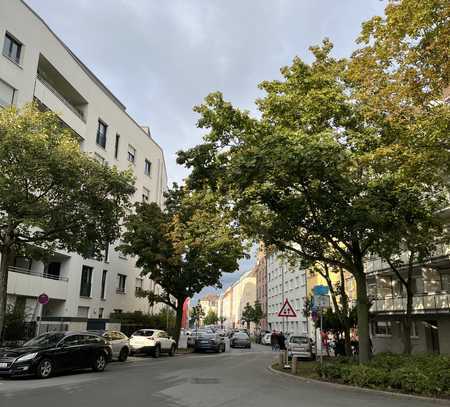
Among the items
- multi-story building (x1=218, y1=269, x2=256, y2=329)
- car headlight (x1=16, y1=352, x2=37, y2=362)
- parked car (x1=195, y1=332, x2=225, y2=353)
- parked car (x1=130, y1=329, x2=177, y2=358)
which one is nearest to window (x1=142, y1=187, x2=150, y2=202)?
parked car (x1=195, y1=332, x2=225, y2=353)

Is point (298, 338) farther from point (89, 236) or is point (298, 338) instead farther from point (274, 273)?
point (274, 273)

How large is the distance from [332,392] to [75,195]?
10708 millimetres

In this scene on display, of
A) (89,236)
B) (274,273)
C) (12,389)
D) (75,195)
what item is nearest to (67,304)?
(89,236)

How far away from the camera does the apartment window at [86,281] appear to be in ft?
110

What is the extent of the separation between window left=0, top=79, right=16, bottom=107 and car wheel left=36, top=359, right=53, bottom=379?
14385mm

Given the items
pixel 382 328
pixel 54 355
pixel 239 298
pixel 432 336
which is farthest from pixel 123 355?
pixel 239 298

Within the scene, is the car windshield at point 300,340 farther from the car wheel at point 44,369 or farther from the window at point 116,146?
the window at point 116,146

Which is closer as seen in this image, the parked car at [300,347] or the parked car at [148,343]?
the parked car at [148,343]

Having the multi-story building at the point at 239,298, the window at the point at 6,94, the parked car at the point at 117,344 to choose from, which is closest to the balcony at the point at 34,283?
the parked car at the point at 117,344

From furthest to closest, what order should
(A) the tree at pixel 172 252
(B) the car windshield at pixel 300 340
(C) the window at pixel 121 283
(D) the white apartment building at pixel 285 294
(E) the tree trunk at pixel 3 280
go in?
(D) the white apartment building at pixel 285 294 → (C) the window at pixel 121 283 → (A) the tree at pixel 172 252 → (B) the car windshield at pixel 300 340 → (E) the tree trunk at pixel 3 280

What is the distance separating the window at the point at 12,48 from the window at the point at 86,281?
1552 centimetres

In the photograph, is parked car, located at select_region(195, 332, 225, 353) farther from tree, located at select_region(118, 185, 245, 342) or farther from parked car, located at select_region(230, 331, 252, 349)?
parked car, located at select_region(230, 331, 252, 349)

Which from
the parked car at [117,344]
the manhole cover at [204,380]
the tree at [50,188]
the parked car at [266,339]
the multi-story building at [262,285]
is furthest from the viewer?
the multi-story building at [262,285]

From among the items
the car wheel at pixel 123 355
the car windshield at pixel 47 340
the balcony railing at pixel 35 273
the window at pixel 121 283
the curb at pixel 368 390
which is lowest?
the curb at pixel 368 390
